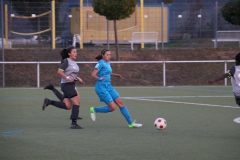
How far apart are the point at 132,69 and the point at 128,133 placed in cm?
1453

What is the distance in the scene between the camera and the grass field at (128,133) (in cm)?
788

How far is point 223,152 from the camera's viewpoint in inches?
314

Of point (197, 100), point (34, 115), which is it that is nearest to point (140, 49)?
point (197, 100)

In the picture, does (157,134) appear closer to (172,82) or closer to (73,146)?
(73,146)

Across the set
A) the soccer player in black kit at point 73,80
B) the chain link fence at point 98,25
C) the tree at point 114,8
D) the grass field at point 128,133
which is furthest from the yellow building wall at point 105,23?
the soccer player in black kit at point 73,80

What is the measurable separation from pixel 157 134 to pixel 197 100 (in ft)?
23.4

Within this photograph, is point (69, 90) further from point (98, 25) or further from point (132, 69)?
point (98, 25)

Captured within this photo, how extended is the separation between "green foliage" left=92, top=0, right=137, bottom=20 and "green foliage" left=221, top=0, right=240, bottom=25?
4.91m

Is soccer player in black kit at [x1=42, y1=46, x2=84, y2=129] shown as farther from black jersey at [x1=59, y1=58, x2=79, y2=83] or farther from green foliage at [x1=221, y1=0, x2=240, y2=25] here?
green foliage at [x1=221, y1=0, x2=240, y2=25]

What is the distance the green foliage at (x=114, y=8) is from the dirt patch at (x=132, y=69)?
2.39 metres

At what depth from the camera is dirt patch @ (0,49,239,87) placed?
23.4 metres

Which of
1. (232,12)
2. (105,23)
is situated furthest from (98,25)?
(232,12)

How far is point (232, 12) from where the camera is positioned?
25078 mm

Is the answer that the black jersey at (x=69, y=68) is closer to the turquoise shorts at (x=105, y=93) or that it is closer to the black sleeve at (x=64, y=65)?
the black sleeve at (x=64, y=65)
